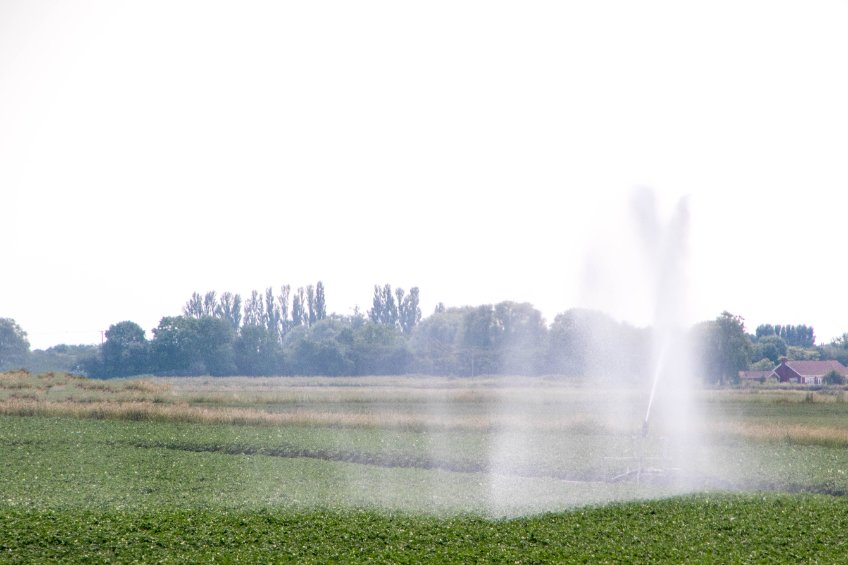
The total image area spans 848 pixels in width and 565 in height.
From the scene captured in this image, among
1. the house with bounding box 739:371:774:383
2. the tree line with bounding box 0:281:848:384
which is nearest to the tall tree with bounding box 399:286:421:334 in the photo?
the tree line with bounding box 0:281:848:384

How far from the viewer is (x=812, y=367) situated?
447 feet

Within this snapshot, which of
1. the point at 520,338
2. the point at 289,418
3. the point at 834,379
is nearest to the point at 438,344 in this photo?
the point at 520,338

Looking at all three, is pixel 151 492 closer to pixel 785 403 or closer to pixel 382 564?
pixel 382 564

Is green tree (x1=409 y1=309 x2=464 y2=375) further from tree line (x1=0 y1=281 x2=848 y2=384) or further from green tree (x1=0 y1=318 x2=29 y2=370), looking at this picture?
Result: green tree (x1=0 y1=318 x2=29 y2=370)

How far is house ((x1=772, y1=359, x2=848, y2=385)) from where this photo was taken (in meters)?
133

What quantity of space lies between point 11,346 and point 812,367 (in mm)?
168031

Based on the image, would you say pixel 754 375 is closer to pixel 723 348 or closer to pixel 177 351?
pixel 723 348

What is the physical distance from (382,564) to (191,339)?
142 meters

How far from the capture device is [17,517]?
23797 millimetres

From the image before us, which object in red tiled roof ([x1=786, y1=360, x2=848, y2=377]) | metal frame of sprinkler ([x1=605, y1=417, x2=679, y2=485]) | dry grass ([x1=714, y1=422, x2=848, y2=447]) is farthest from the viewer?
red tiled roof ([x1=786, y1=360, x2=848, y2=377])

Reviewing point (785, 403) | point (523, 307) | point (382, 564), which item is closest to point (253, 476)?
point (382, 564)

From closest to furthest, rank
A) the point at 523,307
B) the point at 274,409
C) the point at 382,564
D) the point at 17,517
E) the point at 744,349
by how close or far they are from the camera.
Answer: the point at 382,564 < the point at 17,517 < the point at 274,409 < the point at 744,349 < the point at 523,307

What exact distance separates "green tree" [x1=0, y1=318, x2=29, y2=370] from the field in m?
130

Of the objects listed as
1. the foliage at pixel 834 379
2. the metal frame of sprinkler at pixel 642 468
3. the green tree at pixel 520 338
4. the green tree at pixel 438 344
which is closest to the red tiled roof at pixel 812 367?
the foliage at pixel 834 379
